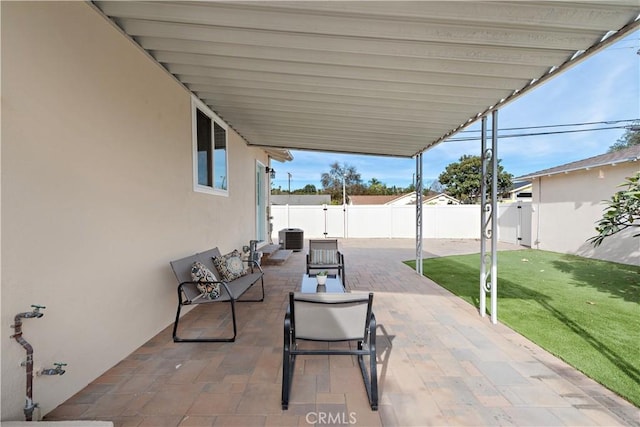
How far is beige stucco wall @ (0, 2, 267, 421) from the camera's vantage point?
1761 mm

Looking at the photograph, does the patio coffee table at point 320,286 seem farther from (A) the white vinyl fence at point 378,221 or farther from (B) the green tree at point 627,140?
(B) the green tree at point 627,140

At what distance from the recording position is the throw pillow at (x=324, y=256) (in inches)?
221

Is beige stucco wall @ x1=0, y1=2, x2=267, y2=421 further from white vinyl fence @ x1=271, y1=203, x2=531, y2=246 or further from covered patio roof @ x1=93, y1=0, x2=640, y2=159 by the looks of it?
white vinyl fence @ x1=271, y1=203, x2=531, y2=246

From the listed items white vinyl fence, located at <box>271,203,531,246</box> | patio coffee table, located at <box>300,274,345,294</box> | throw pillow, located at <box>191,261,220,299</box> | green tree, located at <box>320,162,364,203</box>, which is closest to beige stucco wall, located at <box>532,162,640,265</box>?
white vinyl fence, located at <box>271,203,531,246</box>

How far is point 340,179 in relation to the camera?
4197 centimetres

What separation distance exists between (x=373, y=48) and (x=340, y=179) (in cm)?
3965

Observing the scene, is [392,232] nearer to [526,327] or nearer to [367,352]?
[526,327]

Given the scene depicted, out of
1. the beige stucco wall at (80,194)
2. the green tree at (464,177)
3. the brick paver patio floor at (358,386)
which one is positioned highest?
the green tree at (464,177)

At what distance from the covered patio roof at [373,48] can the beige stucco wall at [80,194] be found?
0.48 meters

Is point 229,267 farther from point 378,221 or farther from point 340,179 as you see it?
point 340,179

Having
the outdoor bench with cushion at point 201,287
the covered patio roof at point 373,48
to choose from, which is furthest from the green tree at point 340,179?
the outdoor bench with cushion at point 201,287

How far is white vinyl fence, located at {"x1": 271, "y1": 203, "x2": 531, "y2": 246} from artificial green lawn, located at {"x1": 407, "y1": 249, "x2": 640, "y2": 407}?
5947 millimetres

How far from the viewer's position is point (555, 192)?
397 inches

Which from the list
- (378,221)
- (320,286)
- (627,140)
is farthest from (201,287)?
(627,140)
